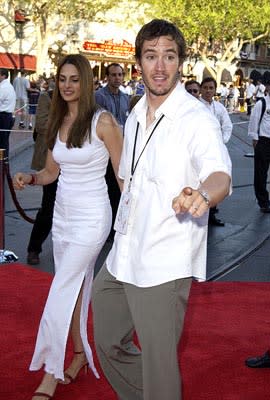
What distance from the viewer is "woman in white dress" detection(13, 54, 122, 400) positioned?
4078 millimetres

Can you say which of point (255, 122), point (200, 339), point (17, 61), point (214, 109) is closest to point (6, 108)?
point (255, 122)

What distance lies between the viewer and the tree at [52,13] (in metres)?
39.5

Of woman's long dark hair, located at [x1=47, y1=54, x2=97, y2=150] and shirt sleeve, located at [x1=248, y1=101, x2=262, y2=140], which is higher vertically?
woman's long dark hair, located at [x1=47, y1=54, x2=97, y2=150]

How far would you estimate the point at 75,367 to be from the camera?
442 cm

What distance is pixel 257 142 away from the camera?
428 inches

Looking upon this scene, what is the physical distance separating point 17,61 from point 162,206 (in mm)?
44131

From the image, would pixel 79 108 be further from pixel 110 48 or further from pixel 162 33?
pixel 110 48

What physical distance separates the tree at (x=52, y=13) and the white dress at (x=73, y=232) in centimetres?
3616

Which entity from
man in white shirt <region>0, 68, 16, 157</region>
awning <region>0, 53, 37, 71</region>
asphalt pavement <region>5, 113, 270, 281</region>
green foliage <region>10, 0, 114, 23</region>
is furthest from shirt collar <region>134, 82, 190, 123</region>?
awning <region>0, 53, 37, 71</region>

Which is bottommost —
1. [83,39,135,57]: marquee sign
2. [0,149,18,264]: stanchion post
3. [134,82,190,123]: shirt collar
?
[83,39,135,57]: marquee sign

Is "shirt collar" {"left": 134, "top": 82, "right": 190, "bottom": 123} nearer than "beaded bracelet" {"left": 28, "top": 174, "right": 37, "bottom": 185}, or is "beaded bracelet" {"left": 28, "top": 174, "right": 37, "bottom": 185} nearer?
"shirt collar" {"left": 134, "top": 82, "right": 190, "bottom": 123}

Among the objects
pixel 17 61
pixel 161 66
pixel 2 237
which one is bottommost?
pixel 17 61

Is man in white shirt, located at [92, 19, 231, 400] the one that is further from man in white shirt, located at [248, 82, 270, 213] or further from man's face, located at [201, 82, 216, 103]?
man in white shirt, located at [248, 82, 270, 213]

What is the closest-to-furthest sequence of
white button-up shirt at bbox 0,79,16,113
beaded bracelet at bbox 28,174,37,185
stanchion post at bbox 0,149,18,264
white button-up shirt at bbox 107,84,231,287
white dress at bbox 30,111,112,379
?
white button-up shirt at bbox 107,84,231,287, white dress at bbox 30,111,112,379, beaded bracelet at bbox 28,174,37,185, stanchion post at bbox 0,149,18,264, white button-up shirt at bbox 0,79,16,113
